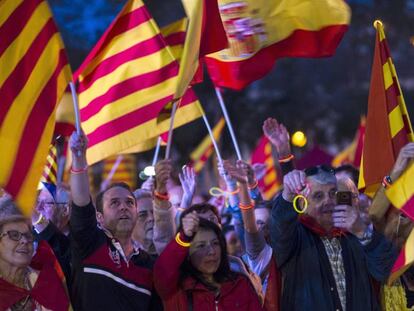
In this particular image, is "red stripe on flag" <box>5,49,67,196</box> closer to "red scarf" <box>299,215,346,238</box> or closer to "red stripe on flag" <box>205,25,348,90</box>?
"red stripe on flag" <box>205,25,348,90</box>

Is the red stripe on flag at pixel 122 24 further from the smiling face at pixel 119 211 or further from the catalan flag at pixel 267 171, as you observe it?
the catalan flag at pixel 267 171

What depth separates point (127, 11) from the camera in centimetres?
1065

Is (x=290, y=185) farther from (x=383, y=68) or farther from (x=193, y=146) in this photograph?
(x=193, y=146)

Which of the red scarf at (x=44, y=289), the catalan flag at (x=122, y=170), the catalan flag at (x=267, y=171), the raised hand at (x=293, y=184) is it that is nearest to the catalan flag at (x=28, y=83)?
the red scarf at (x=44, y=289)

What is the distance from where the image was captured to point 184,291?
834cm

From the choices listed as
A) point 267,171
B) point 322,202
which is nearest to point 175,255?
point 322,202

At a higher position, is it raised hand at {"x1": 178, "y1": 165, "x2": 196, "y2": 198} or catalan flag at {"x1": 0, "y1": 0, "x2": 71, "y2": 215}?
catalan flag at {"x1": 0, "y1": 0, "x2": 71, "y2": 215}

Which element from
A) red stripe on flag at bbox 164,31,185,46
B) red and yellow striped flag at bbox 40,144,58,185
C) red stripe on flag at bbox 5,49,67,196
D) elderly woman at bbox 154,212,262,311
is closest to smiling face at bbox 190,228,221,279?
elderly woman at bbox 154,212,262,311

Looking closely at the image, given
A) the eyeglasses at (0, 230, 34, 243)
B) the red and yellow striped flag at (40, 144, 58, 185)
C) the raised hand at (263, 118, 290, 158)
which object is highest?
the eyeglasses at (0, 230, 34, 243)

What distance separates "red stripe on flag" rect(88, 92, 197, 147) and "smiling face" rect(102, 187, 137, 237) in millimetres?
1630

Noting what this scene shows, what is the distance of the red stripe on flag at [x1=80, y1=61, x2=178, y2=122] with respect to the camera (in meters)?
10.5

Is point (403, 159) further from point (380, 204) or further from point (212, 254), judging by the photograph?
point (212, 254)

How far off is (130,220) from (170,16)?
66.2ft

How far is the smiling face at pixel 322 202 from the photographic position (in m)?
8.71
